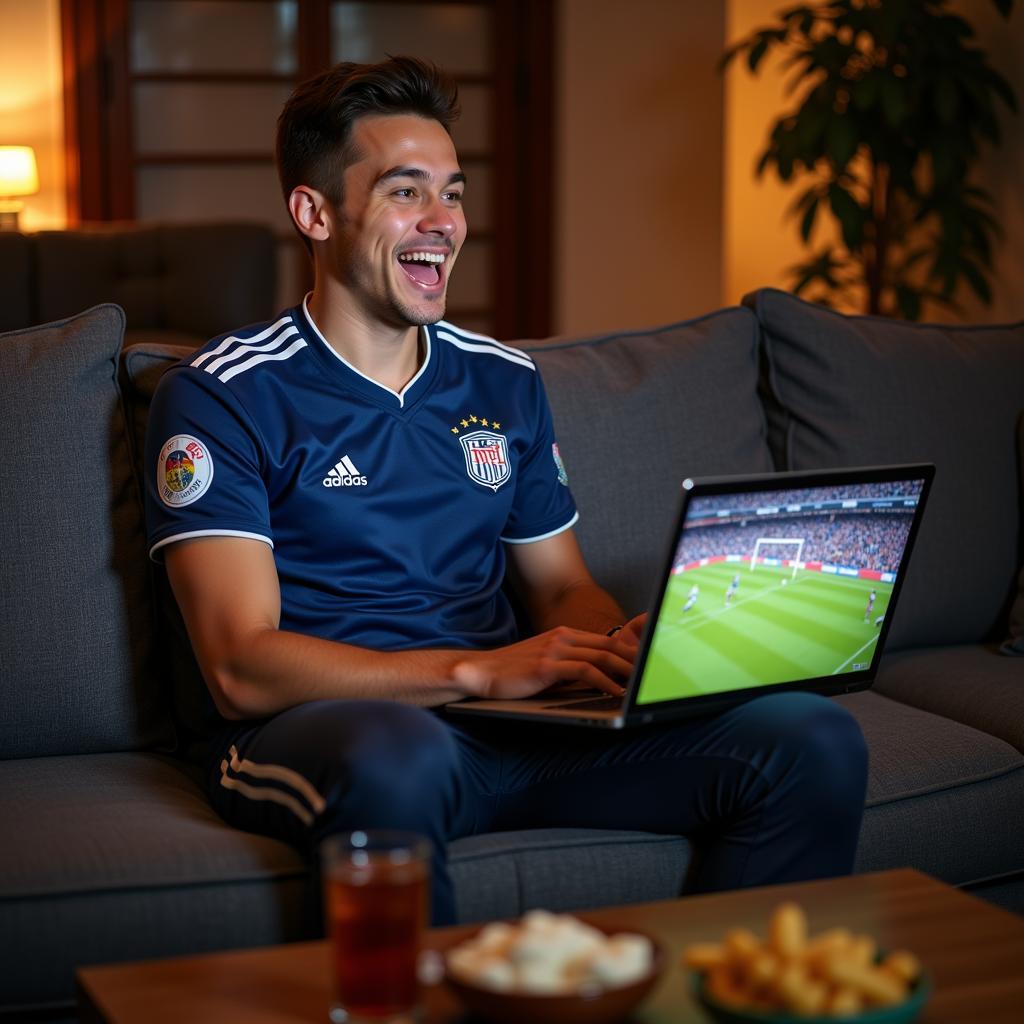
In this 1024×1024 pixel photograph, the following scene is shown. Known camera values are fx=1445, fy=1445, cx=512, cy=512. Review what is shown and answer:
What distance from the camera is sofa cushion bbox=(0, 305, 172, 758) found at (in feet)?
5.51

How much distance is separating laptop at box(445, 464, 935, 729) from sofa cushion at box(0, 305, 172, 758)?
47 centimetres

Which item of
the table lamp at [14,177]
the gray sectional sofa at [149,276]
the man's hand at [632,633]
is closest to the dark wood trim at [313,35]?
the table lamp at [14,177]

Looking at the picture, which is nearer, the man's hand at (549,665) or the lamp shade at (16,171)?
the man's hand at (549,665)

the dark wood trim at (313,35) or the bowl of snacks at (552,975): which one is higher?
the dark wood trim at (313,35)

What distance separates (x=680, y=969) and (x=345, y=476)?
30.6 inches

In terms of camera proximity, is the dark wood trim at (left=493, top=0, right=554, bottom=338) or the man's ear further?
the dark wood trim at (left=493, top=0, right=554, bottom=338)

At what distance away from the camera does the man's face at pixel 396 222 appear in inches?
69.1

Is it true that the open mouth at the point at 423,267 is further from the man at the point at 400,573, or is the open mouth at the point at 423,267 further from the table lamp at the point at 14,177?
the table lamp at the point at 14,177

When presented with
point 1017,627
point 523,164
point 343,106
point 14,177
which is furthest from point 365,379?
point 523,164

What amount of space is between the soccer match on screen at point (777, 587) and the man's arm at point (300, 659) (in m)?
0.11

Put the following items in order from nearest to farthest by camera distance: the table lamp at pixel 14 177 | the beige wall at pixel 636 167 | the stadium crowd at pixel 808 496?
the stadium crowd at pixel 808 496 → the table lamp at pixel 14 177 → the beige wall at pixel 636 167

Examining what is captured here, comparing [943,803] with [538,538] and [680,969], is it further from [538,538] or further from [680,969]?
[680,969]

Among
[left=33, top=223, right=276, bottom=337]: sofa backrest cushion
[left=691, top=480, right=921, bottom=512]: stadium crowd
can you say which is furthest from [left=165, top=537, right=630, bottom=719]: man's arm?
[left=33, top=223, right=276, bottom=337]: sofa backrest cushion

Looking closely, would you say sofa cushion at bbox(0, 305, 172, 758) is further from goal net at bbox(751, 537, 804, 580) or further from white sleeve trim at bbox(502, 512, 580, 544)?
goal net at bbox(751, 537, 804, 580)
